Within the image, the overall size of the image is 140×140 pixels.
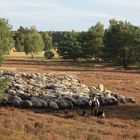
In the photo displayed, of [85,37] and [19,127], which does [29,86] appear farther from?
[85,37]

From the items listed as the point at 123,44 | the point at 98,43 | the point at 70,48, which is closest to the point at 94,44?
the point at 98,43

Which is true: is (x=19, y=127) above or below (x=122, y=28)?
below

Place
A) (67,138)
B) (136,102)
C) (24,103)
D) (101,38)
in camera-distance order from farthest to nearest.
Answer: (101,38)
(136,102)
(24,103)
(67,138)

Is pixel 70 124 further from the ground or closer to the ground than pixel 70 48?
closer to the ground

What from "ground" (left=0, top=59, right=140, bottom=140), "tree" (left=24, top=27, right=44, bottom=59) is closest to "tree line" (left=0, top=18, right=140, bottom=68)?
"tree" (left=24, top=27, right=44, bottom=59)

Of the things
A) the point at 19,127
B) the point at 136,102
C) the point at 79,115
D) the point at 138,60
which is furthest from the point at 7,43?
the point at 19,127

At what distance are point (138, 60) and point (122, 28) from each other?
8.05 m

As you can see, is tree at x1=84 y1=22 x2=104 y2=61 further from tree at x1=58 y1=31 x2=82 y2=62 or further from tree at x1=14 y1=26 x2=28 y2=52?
tree at x1=14 y1=26 x2=28 y2=52

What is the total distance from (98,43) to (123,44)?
14.6 meters

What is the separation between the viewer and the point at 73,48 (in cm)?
10462

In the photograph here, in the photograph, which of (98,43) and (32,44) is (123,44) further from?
(32,44)

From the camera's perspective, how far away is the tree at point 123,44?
85375 mm

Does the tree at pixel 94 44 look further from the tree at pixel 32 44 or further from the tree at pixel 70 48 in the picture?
the tree at pixel 32 44

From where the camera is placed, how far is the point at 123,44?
8588cm
